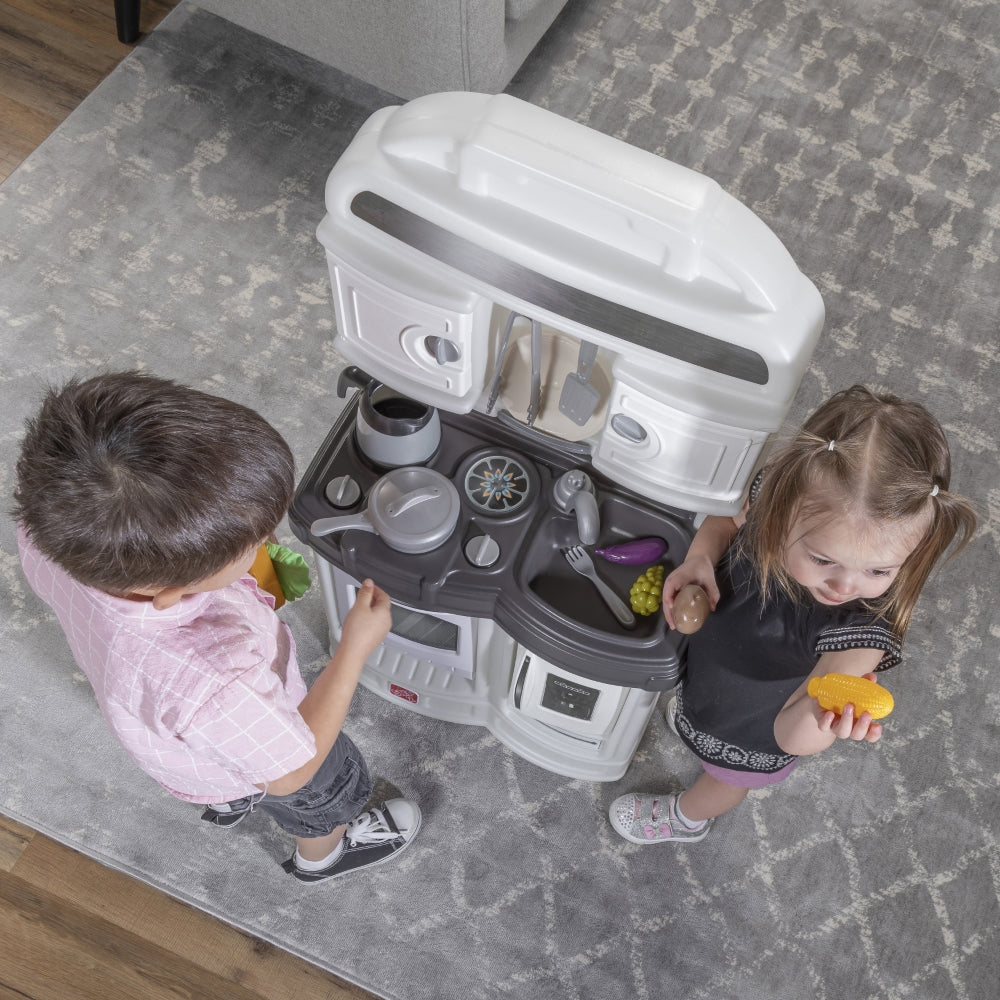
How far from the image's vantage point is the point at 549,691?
139 cm

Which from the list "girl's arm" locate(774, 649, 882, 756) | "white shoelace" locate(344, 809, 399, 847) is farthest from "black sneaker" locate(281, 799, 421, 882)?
"girl's arm" locate(774, 649, 882, 756)

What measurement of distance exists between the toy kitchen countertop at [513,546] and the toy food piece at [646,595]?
0.05ft

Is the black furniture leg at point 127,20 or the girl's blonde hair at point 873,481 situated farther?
the black furniture leg at point 127,20

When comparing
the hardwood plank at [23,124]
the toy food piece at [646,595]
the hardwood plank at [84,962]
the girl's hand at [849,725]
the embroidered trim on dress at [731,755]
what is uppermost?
the girl's hand at [849,725]

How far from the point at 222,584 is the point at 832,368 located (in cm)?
140

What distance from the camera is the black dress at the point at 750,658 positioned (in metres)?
1.12

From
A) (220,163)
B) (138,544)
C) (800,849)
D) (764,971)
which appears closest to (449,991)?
(764,971)

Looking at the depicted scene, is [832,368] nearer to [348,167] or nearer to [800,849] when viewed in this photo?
[800,849]

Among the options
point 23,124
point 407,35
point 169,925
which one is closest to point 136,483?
point 169,925

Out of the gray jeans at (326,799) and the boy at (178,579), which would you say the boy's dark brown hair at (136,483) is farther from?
the gray jeans at (326,799)

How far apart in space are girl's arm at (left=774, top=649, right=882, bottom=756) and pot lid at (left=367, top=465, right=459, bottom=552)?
43cm

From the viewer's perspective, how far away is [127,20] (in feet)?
7.28

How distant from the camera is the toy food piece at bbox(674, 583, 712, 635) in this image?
3.74 ft

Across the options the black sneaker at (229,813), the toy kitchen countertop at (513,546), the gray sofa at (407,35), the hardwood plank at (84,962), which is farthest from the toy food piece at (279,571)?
the gray sofa at (407,35)
